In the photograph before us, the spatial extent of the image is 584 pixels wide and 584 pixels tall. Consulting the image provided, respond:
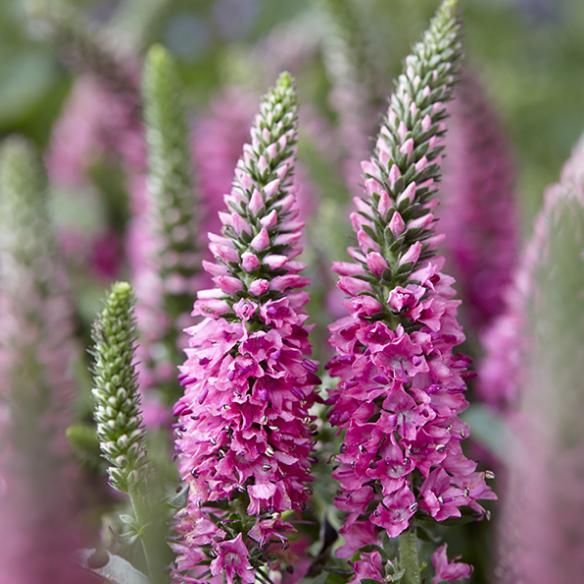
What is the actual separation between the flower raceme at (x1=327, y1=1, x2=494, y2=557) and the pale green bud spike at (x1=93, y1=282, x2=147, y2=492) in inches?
3.7

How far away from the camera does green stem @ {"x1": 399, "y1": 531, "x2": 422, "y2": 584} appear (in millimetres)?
476

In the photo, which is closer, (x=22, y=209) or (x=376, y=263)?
(x=376, y=263)

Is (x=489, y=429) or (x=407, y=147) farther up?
(x=407, y=147)

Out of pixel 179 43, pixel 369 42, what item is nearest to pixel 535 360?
pixel 369 42

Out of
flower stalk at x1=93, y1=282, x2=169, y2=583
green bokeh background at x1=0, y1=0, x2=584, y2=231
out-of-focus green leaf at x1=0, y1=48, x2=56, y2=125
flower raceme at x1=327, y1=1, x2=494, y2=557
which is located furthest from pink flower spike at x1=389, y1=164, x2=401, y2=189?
out-of-focus green leaf at x1=0, y1=48, x2=56, y2=125

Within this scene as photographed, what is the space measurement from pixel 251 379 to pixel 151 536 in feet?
0.29

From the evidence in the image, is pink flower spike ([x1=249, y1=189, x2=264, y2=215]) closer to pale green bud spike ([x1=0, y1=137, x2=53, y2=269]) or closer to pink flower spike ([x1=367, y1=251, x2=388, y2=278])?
pink flower spike ([x1=367, y1=251, x2=388, y2=278])

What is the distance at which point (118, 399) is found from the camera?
0.47 metres

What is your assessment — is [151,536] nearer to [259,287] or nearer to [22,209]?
[259,287]

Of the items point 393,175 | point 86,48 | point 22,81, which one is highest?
point 22,81

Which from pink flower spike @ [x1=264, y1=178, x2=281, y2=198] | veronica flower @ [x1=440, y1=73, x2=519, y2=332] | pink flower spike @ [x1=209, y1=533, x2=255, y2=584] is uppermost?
veronica flower @ [x1=440, y1=73, x2=519, y2=332]

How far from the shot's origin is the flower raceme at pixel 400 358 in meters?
0.46

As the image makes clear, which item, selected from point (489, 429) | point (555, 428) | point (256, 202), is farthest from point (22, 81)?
point (555, 428)

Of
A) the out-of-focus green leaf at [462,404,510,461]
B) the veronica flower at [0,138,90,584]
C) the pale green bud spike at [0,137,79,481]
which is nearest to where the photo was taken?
the veronica flower at [0,138,90,584]
